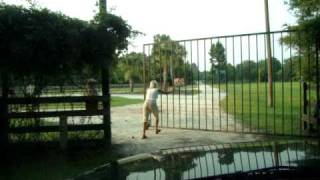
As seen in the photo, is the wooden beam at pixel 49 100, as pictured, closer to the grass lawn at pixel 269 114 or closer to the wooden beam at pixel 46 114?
the wooden beam at pixel 46 114

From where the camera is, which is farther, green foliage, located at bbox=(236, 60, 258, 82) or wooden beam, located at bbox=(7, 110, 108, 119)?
green foliage, located at bbox=(236, 60, 258, 82)

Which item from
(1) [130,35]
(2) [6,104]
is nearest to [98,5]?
(1) [130,35]

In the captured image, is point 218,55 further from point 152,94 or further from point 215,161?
point 215,161

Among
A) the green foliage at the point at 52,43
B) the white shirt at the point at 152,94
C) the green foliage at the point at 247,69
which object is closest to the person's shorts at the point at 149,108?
the white shirt at the point at 152,94

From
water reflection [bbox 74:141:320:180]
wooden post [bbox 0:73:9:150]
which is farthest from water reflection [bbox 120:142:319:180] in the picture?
wooden post [bbox 0:73:9:150]

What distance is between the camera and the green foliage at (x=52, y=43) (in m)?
8.87

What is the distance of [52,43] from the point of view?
29.5ft

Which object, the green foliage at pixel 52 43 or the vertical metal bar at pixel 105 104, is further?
the vertical metal bar at pixel 105 104

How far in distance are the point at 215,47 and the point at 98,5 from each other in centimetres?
345

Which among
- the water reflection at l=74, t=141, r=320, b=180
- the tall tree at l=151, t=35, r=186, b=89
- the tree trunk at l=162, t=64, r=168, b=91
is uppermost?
the tall tree at l=151, t=35, r=186, b=89

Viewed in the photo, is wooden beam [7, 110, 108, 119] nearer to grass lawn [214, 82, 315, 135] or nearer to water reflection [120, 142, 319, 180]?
grass lawn [214, 82, 315, 135]

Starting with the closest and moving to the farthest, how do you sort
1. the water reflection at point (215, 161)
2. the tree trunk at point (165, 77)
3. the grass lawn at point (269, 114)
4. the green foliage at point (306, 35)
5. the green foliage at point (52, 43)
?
the water reflection at point (215, 161)
the green foliage at point (52, 43)
the green foliage at point (306, 35)
the grass lawn at point (269, 114)
the tree trunk at point (165, 77)

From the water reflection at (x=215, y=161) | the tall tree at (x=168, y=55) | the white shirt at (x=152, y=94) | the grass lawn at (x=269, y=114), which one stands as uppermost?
the tall tree at (x=168, y=55)

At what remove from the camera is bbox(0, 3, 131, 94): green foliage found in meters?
8.87
